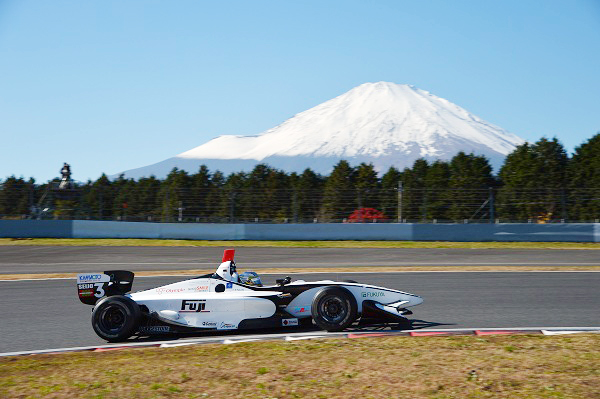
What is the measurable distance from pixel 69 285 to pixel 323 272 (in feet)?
19.7

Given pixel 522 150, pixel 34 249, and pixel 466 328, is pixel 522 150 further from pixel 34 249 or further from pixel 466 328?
pixel 466 328

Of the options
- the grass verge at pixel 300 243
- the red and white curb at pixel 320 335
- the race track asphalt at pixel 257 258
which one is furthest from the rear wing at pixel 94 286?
the grass verge at pixel 300 243

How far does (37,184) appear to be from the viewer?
28.2 meters

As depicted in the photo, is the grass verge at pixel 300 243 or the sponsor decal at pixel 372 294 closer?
the sponsor decal at pixel 372 294

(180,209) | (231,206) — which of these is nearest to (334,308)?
(231,206)

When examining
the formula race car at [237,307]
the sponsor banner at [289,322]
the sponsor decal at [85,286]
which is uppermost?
the sponsor decal at [85,286]

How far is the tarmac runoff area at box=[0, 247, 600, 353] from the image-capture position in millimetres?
Result: 8609

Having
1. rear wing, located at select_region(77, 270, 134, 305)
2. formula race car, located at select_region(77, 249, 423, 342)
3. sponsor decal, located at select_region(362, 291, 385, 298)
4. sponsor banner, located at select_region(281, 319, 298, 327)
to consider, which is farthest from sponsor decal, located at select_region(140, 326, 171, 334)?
sponsor decal, located at select_region(362, 291, 385, 298)

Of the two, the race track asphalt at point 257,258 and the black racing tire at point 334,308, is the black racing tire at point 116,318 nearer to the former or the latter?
the black racing tire at point 334,308

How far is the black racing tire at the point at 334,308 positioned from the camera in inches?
313

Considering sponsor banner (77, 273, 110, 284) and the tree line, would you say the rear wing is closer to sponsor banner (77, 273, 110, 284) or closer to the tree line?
sponsor banner (77, 273, 110, 284)

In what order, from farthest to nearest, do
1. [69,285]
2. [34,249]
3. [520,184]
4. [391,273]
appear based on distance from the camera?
[520,184], [34,249], [391,273], [69,285]

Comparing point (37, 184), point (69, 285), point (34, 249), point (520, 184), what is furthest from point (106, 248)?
point (520, 184)

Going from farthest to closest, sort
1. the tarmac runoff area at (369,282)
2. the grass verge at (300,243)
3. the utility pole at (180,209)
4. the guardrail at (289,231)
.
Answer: the utility pole at (180,209) < the guardrail at (289,231) < the grass verge at (300,243) < the tarmac runoff area at (369,282)
